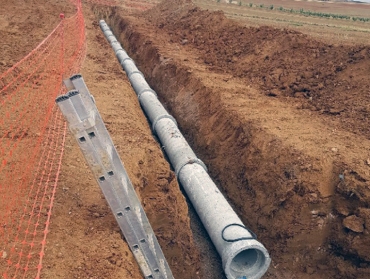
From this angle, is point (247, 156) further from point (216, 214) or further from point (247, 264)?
point (247, 264)

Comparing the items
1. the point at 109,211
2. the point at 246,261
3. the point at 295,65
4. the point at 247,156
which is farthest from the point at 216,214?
the point at 295,65

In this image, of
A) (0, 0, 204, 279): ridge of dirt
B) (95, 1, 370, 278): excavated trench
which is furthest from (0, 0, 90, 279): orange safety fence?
(95, 1, 370, 278): excavated trench

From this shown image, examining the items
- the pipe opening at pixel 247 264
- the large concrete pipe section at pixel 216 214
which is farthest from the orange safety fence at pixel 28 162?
the pipe opening at pixel 247 264

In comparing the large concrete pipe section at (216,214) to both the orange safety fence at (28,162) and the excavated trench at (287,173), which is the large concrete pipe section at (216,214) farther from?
the orange safety fence at (28,162)

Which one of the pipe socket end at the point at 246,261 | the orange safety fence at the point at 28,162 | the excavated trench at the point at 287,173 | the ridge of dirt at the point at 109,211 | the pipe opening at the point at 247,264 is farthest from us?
the excavated trench at the point at 287,173

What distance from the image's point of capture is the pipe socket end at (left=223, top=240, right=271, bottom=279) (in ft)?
25.5

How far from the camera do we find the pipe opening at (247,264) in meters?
8.39

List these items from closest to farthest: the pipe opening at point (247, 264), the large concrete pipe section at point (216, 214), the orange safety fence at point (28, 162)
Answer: the orange safety fence at point (28, 162), the large concrete pipe section at point (216, 214), the pipe opening at point (247, 264)

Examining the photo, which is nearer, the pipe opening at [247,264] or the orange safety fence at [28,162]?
the orange safety fence at [28,162]

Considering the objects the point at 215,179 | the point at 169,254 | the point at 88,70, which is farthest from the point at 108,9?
the point at 169,254

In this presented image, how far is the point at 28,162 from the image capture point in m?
7.46

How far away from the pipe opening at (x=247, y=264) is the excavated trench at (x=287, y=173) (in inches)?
37.0

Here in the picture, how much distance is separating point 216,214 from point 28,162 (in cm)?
432

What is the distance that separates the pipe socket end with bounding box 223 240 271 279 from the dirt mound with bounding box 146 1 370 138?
445cm
